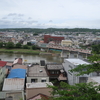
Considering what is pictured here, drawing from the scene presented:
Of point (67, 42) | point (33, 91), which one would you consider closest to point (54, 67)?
point (33, 91)

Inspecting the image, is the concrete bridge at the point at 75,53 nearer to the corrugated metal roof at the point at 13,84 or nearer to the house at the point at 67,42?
the house at the point at 67,42

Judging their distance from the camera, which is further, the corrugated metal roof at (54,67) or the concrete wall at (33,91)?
the corrugated metal roof at (54,67)

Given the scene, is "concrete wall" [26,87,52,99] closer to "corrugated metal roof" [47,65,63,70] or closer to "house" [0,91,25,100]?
"house" [0,91,25,100]

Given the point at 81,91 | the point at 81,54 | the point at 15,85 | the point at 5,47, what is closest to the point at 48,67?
the point at 15,85

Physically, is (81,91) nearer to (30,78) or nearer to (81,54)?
(30,78)

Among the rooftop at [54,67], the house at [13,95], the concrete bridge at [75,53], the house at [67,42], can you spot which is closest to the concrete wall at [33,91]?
the house at [13,95]

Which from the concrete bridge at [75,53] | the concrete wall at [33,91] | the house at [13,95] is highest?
the concrete wall at [33,91]

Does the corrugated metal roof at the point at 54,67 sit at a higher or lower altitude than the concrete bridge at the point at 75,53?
higher

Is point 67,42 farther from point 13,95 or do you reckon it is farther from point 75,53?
point 13,95
